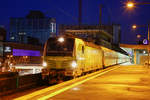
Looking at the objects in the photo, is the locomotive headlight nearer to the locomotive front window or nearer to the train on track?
the train on track

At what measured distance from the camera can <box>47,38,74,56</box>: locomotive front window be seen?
54.4ft

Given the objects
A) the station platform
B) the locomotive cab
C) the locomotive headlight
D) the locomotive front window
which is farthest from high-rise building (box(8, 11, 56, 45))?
the station platform

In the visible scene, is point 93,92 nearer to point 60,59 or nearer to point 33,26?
point 60,59

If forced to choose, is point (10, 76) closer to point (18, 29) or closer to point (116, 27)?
point (116, 27)

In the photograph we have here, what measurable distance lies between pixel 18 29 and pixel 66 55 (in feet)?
352

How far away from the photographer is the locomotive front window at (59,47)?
16.6 m

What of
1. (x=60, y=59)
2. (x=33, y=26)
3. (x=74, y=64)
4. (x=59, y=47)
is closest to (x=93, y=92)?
(x=74, y=64)

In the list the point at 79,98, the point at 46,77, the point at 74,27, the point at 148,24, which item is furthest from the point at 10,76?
the point at 74,27

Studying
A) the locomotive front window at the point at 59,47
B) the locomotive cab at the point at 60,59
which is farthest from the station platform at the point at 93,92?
the locomotive front window at the point at 59,47

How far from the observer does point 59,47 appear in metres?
16.8

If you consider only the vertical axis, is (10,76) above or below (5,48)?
below

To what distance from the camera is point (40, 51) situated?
51.6m

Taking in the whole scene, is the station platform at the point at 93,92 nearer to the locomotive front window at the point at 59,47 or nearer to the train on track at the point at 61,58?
the train on track at the point at 61,58

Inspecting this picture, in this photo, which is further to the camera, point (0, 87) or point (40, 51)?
point (40, 51)
